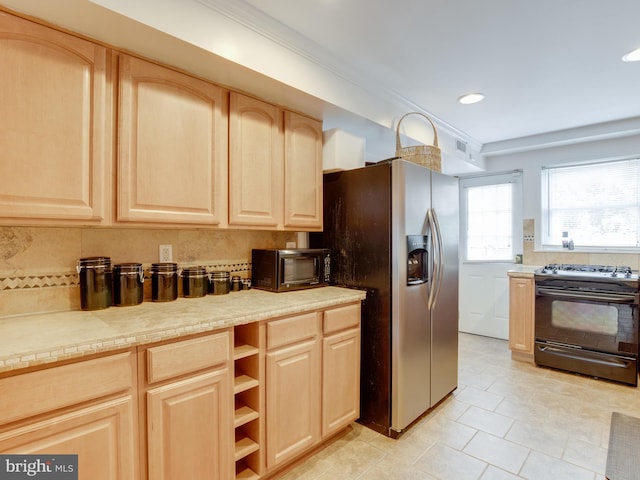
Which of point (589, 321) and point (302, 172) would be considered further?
point (589, 321)

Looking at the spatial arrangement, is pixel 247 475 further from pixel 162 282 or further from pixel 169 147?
pixel 169 147

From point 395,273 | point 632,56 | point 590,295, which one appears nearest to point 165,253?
point 395,273

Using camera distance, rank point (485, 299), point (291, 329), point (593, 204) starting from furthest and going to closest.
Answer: point (485, 299), point (593, 204), point (291, 329)

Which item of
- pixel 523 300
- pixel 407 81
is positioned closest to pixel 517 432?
pixel 523 300

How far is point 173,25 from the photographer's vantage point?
4.91 feet

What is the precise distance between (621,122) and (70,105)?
182 inches

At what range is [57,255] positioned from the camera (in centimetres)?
169

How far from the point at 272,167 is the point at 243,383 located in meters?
→ 1.30

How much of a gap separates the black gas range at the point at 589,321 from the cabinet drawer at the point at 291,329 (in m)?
2.67

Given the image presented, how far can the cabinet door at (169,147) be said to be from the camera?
1.61 metres

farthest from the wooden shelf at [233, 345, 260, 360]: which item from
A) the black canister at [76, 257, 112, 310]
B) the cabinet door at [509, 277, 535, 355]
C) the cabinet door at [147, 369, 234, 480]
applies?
the cabinet door at [509, 277, 535, 355]

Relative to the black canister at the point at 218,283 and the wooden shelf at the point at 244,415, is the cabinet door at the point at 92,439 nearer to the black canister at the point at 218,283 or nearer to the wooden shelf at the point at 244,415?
the wooden shelf at the point at 244,415

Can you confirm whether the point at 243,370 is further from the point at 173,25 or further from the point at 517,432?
the point at 517,432

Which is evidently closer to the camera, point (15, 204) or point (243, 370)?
point (15, 204)
